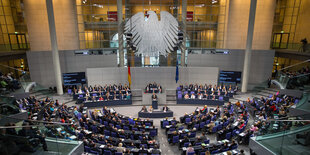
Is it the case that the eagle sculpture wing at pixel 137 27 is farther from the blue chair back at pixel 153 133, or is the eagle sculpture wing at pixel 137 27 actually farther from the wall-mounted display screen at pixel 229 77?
the wall-mounted display screen at pixel 229 77

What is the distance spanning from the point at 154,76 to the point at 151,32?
589 centimetres

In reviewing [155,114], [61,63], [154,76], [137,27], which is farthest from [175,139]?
[61,63]

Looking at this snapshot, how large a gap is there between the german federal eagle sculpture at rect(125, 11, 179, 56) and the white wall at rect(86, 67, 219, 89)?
3.37 metres

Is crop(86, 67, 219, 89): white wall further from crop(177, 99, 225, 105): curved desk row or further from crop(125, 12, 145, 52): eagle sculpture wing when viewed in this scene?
crop(125, 12, 145, 52): eagle sculpture wing

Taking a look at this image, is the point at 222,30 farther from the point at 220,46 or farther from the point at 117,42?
the point at 117,42

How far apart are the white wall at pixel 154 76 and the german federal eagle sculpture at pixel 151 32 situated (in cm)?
337

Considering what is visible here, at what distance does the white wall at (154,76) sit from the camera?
21.6m

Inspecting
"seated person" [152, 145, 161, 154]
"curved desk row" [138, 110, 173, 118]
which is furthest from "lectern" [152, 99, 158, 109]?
"seated person" [152, 145, 161, 154]

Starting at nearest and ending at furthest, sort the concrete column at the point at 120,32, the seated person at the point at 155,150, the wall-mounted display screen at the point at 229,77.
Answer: the seated person at the point at 155,150 → the concrete column at the point at 120,32 → the wall-mounted display screen at the point at 229,77

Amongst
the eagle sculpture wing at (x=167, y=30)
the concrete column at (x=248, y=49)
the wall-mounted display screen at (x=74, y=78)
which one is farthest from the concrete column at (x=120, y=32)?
the concrete column at (x=248, y=49)

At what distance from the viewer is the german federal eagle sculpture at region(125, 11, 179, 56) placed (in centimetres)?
1822

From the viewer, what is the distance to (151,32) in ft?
59.9

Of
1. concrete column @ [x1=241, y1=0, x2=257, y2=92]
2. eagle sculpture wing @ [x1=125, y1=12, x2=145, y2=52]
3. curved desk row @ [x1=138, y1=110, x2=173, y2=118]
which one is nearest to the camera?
curved desk row @ [x1=138, y1=110, x2=173, y2=118]

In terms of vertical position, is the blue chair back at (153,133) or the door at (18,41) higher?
the door at (18,41)
